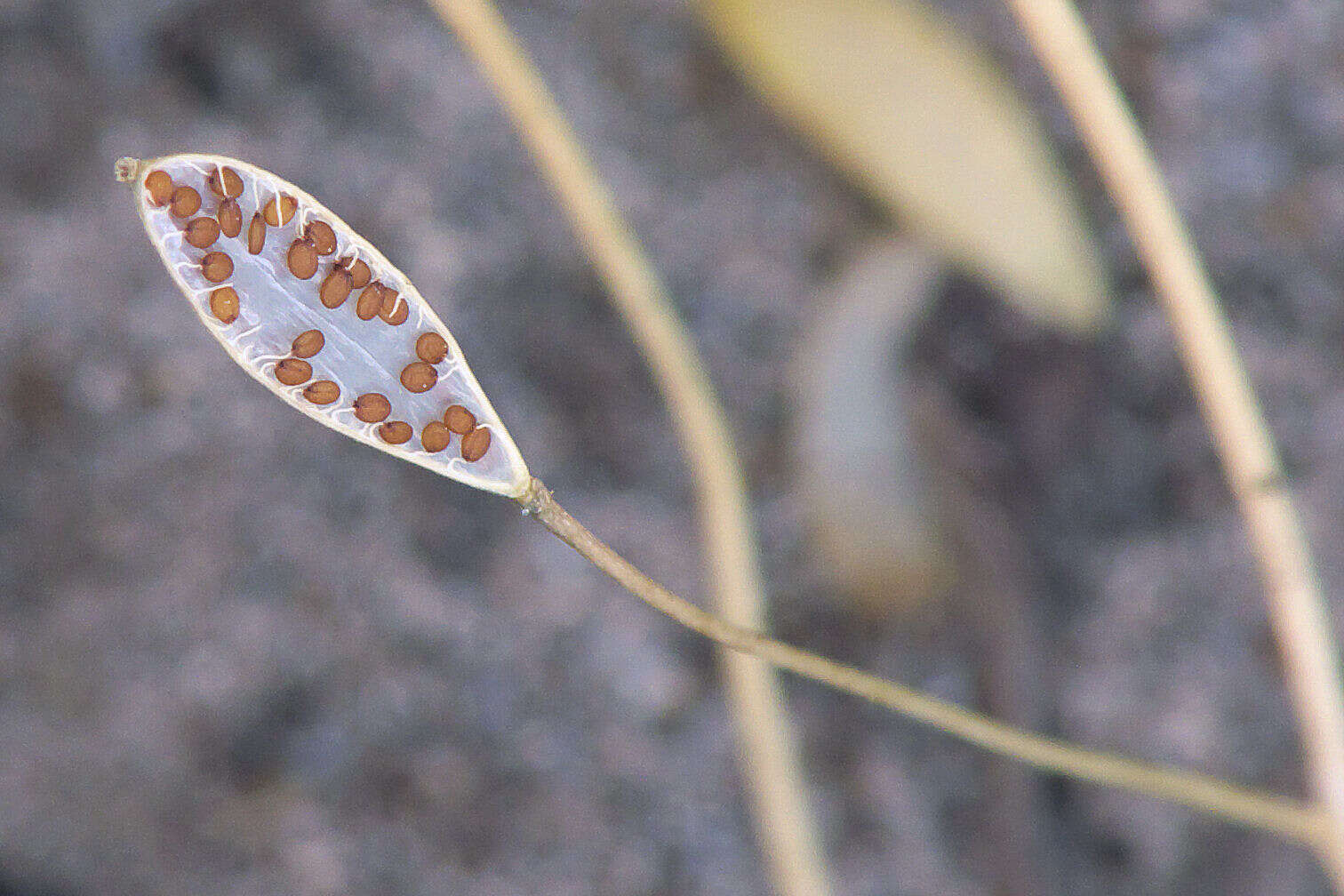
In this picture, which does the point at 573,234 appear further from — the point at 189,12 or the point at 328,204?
the point at 189,12

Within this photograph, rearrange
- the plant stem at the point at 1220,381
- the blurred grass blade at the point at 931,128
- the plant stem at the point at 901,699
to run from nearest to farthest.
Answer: the plant stem at the point at 901,699 → the plant stem at the point at 1220,381 → the blurred grass blade at the point at 931,128

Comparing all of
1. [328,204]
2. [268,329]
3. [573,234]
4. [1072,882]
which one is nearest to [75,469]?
[328,204]

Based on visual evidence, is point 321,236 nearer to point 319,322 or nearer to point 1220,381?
point 319,322

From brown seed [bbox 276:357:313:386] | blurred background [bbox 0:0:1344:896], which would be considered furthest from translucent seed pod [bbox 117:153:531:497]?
blurred background [bbox 0:0:1344:896]

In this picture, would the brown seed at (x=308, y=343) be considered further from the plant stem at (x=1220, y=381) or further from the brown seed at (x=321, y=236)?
the plant stem at (x=1220, y=381)

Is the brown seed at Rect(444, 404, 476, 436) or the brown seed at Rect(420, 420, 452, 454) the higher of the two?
the brown seed at Rect(444, 404, 476, 436)

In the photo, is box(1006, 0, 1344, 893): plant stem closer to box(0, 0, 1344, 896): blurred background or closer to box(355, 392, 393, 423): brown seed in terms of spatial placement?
box(0, 0, 1344, 896): blurred background

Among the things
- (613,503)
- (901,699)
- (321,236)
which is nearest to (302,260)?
(321,236)

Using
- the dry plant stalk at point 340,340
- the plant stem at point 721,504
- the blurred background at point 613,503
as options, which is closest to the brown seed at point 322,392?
the dry plant stalk at point 340,340
